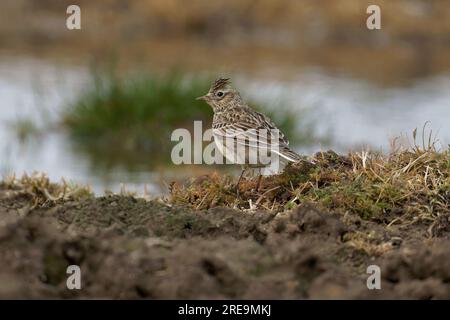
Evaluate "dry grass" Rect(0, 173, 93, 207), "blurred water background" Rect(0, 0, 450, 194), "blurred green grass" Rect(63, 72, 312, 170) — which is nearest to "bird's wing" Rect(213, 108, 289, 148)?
"blurred water background" Rect(0, 0, 450, 194)

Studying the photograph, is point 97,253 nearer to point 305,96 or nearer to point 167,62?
point 305,96

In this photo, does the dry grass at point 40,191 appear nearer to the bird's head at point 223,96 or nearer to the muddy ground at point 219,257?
the muddy ground at point 219,257

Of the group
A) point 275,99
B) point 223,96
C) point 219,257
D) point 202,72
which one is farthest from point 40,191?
point 202,72

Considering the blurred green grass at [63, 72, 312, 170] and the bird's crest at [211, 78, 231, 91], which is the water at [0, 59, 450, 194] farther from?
the bird's crest at [211, 78, 231, 91]

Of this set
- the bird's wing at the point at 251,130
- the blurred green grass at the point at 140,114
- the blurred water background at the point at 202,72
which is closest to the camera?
the bird's wing at the point at 251,130

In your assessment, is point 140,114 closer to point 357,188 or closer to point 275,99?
point 275,99

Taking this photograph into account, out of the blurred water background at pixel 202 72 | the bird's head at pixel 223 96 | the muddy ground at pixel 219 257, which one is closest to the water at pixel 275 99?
the blurred water background at pixel 202 72
